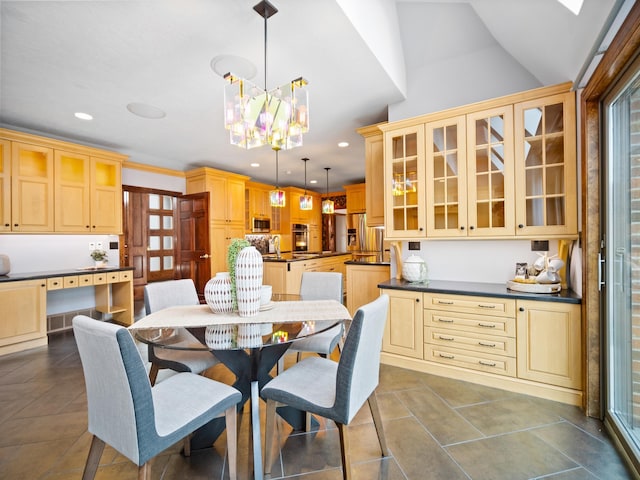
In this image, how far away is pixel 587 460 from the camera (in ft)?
5.28

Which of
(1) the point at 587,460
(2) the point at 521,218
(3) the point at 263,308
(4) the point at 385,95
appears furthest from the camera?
(4) the point at 385,95

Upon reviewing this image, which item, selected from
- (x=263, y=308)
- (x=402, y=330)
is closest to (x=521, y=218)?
(x=402, y=330)

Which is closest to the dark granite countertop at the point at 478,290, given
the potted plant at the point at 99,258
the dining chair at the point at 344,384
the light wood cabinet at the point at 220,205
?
the dining chair at the point at 344,384

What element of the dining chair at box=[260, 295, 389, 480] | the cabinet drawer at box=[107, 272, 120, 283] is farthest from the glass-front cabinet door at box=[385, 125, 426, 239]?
the cabinet drawer at box=[107, 272, 120, 283]

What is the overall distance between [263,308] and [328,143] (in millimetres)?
3414

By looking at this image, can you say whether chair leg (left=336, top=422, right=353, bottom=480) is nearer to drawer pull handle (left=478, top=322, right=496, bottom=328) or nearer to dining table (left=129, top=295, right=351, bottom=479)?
dining table (left=129, top=295, right=351, bottom=479)

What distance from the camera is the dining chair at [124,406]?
42.8 inches

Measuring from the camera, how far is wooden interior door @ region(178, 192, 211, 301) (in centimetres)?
550

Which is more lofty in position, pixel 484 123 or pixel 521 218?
pixel 484 123

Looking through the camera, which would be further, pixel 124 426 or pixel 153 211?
pixel 153 211

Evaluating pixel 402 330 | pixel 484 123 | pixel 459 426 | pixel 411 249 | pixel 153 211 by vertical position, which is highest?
pixel 484 123

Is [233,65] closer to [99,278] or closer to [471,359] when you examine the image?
[471,359]

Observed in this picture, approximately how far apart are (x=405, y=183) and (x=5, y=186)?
4510 millimetres

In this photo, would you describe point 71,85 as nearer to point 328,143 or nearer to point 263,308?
point 263,308
